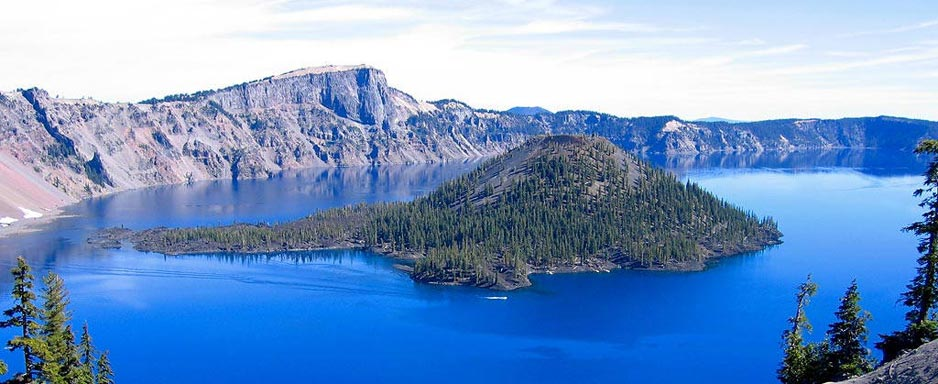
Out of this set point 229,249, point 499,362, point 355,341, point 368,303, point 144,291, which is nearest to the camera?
point 499,362

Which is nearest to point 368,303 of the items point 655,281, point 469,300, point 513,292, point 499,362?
point 469,300

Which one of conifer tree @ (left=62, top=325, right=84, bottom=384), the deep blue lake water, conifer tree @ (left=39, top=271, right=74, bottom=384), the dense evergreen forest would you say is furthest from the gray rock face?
the deep blue lake water

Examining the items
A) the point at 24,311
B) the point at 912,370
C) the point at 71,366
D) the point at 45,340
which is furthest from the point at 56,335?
the point at 912,370

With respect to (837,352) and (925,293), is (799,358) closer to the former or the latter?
(837,352)

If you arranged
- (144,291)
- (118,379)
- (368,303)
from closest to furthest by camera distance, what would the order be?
(118,379) < (368,303) < (144,291)

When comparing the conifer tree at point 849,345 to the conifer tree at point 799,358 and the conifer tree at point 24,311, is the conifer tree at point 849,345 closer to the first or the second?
the conifer tree at point 799,358

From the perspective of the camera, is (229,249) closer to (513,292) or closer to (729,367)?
(513,292)
